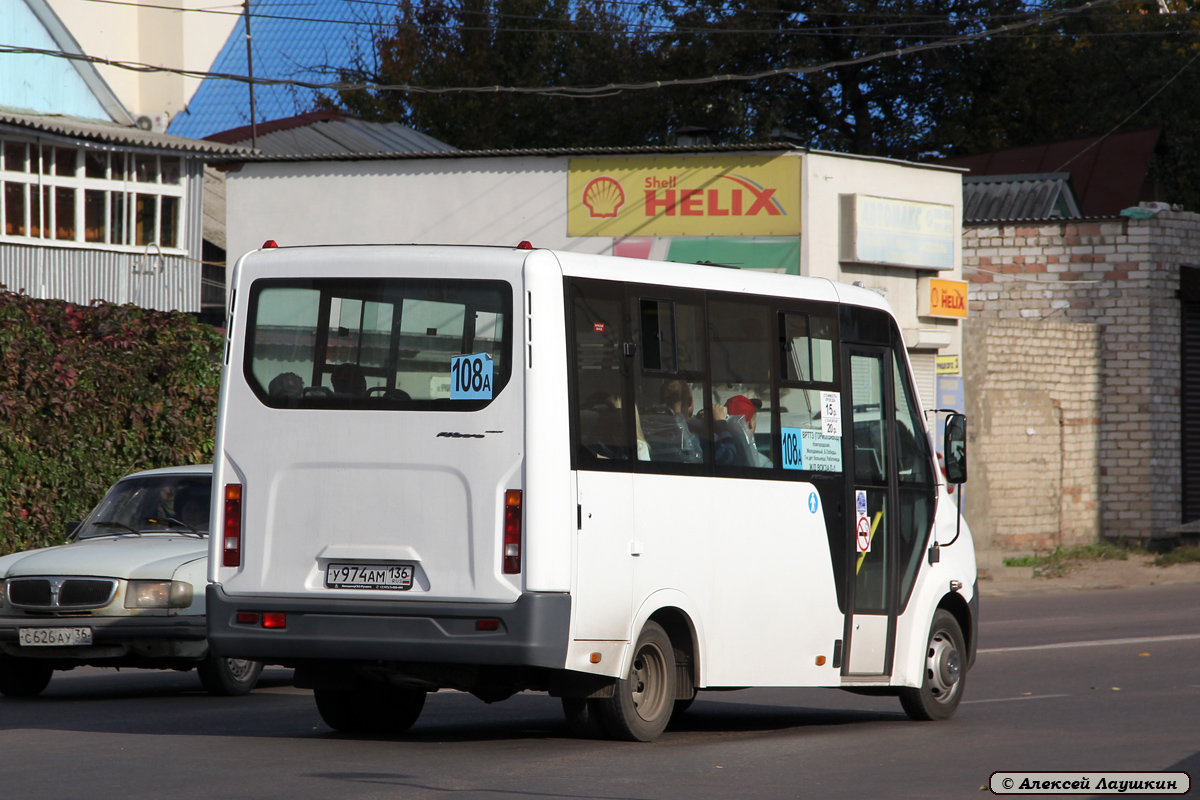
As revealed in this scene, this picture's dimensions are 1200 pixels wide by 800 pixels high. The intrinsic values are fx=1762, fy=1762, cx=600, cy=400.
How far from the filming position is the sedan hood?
11.6m

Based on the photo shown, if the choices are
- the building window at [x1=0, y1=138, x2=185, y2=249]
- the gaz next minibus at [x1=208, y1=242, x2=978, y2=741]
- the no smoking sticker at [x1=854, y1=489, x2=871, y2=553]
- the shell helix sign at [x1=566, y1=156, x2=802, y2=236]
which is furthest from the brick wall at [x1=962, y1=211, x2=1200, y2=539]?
the gaz next minibus at [x1=208, y1=242, x2=978, y2=741]

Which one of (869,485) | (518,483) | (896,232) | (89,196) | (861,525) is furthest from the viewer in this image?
(89,196)

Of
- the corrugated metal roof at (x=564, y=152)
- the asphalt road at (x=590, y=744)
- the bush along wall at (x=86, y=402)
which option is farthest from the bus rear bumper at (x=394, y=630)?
the corrugated metal roof at (x=564, y=152)

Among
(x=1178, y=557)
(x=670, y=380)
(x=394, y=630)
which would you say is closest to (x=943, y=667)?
(x=670, y=380)

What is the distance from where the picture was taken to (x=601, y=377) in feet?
29.7

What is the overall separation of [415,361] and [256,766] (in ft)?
7.02

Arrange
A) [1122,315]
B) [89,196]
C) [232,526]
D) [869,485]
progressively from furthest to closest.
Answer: [89,196], [1122,315], [869,485], [232,526]

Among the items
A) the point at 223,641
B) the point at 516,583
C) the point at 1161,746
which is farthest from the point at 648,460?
the point at 1161,746

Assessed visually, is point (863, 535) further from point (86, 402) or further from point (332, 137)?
point (332, 137)

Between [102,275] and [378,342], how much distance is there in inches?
969

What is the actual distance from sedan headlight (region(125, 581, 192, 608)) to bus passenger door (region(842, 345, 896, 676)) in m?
4.33

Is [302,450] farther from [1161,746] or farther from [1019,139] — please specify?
[1019,139]

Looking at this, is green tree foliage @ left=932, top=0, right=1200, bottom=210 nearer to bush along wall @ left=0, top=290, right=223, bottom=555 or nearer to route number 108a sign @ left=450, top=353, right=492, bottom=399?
bush along wall @ left=0, top=290, right=223, bottom=555

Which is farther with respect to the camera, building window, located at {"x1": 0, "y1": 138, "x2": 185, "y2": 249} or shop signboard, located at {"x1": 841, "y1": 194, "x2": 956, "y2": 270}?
building window, located at {"x1": 0, "y1": 138, "x2": 185, "y2": 249}
